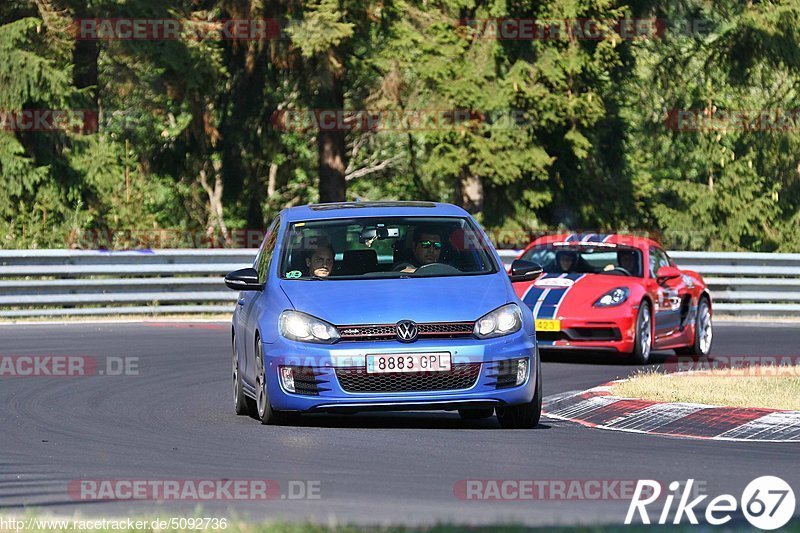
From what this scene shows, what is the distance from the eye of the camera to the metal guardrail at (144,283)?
2350cm

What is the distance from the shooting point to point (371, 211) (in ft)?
40.3

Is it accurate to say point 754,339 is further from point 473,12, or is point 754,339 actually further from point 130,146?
point 130,146

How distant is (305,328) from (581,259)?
8.60m

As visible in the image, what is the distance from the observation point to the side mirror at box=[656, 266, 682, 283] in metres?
18.6

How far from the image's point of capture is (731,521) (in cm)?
731

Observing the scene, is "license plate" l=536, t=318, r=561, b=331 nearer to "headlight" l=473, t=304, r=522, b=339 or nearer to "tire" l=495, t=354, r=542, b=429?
"tire" l=495, t=354, r=542, b=429

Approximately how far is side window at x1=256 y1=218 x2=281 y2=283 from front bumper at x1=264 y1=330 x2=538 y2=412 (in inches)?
47.9

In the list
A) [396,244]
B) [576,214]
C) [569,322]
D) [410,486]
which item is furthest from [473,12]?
[410,486]

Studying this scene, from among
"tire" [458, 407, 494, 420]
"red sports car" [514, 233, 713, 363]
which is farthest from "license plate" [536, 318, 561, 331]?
"tire" [458, 407, 494, 420]

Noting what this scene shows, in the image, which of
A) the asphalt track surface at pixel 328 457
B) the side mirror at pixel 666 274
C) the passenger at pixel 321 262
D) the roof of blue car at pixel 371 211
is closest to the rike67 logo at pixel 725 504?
the asphalt track surface at pixel 328 457

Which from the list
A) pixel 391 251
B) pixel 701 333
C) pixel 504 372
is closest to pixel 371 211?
pixel 391 251

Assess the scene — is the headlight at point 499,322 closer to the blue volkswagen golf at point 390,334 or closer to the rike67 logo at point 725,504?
the blue volkswagen golf at point 390,334

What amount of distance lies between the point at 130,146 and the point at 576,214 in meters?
10.4

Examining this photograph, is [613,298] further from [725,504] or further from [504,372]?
[725,504]
